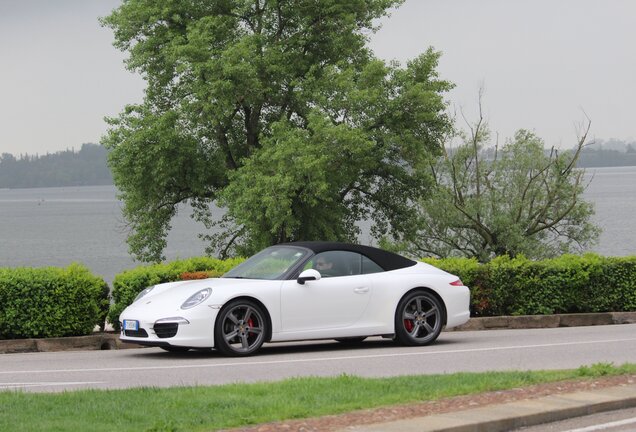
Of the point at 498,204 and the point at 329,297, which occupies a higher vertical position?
the point at 498,204

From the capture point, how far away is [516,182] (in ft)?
204

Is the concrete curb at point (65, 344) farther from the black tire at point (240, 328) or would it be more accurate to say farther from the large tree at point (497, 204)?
the large tree at point (497, 204)

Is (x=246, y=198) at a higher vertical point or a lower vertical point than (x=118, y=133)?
lower

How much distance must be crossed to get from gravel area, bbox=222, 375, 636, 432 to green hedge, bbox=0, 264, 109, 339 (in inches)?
342

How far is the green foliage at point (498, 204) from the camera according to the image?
2143 inches

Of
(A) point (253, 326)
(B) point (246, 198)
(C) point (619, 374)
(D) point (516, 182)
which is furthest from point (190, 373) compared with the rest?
(D) point (516, 182)

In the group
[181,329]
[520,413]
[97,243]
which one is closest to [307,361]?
[181,329]

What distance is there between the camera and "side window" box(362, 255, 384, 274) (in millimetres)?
14604

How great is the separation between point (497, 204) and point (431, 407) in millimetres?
49837

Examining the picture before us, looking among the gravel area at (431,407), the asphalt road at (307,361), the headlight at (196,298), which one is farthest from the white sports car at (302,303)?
the gravel area at (431,407)

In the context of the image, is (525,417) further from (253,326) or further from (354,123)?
(354,123)

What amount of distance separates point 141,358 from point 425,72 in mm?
30352

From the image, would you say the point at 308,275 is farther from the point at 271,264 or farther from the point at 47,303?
the point at 47,303

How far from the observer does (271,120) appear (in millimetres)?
45594
